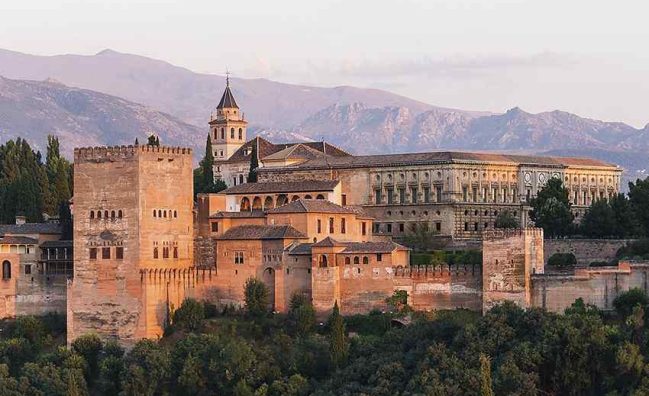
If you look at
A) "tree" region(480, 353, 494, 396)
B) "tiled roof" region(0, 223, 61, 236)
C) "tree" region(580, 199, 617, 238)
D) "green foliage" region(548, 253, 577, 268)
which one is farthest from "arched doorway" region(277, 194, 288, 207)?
"tree" region(480, 353, 494, 396)

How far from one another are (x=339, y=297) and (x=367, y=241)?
566 centimetres

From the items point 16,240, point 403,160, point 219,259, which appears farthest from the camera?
point 403,160

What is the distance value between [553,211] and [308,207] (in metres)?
13.3

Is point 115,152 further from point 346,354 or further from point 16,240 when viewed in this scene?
point 346,354

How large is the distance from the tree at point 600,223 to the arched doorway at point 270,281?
16075 millimetres

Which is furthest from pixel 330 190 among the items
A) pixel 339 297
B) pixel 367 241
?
pixel 339 297

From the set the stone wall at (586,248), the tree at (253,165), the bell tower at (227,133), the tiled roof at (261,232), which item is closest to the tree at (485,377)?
the tiled roof at (261,232)

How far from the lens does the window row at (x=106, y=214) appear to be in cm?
6750

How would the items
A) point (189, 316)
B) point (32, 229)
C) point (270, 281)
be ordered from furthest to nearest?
point (32, 229) < point (270, 281) < point (189, 316)

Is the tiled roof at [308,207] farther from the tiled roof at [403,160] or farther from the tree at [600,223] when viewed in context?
the tiled roof at [403,160]

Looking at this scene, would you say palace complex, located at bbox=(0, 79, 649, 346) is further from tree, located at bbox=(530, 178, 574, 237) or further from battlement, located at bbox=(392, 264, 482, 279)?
tree, located at bbox=(530, 178, 574, 237)

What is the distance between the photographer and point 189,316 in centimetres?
6650

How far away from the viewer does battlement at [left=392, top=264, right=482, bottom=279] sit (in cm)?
6469

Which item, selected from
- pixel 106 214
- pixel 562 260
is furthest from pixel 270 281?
pixel 562 260
